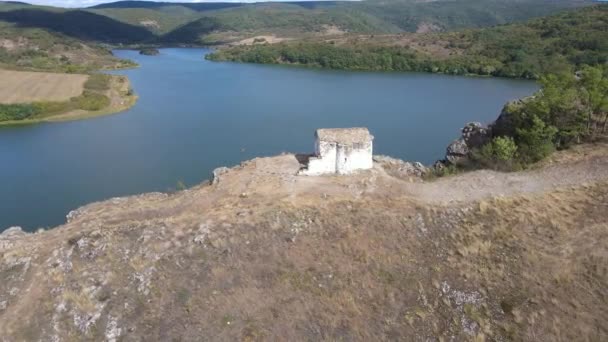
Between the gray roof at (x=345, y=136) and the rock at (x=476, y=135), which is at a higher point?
the gray roof at (x=345, y=136)

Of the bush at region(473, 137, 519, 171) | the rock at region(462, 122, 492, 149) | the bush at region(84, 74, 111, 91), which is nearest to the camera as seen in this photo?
the bush at region(473, 137, 519, 171)

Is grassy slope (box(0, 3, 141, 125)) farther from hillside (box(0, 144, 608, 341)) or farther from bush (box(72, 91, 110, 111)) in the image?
hillside (box(0, 144, 608, 341))

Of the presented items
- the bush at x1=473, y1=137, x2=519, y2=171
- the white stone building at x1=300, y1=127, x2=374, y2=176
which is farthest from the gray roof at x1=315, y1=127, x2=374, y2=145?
the bush at x1=473, y1=137, x2=519, y2=171

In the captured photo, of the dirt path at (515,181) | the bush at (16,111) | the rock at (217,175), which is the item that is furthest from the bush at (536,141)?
the bush at (16,111)

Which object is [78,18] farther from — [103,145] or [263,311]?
[263,311]

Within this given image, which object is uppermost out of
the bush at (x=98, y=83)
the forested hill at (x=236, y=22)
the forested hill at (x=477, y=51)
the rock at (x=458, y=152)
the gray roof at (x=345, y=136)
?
the forested hill at (x=236, y=22)

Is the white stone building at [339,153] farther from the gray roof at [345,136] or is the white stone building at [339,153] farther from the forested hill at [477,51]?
the forested hill at [477,51]
